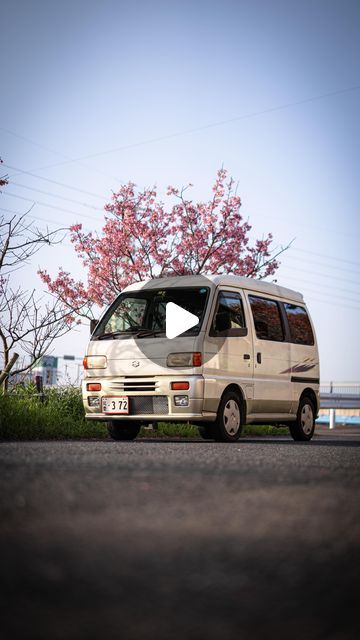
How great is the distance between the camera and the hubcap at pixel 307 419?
519 inches

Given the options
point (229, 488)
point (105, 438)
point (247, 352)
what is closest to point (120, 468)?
point (229, 488)

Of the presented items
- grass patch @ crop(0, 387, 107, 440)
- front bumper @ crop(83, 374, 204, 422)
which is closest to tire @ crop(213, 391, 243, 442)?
front bumper @ crop(83, 374, 204, 422)

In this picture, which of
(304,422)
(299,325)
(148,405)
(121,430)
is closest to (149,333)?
(148,405)

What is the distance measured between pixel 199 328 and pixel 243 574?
814 cm

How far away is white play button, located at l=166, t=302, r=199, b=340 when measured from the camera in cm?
1074

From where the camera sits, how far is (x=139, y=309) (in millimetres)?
11977

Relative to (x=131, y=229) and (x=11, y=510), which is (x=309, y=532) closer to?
(x=11, y=510)

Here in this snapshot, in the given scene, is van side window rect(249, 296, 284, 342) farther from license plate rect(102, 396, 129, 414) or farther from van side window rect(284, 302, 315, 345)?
license plate rect(102, 396, 129, 414)

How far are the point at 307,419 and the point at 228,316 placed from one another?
10.4ft

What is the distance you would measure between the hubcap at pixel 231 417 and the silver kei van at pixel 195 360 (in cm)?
1

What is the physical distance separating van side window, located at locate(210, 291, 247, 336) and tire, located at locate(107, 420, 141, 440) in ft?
6.96

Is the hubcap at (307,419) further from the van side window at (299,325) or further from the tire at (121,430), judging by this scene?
the tire at (121,430)

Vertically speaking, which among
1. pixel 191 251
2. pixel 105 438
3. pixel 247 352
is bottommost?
pixel 105 438

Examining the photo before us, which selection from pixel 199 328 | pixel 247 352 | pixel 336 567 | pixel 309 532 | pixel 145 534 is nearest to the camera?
pixel 336 567
